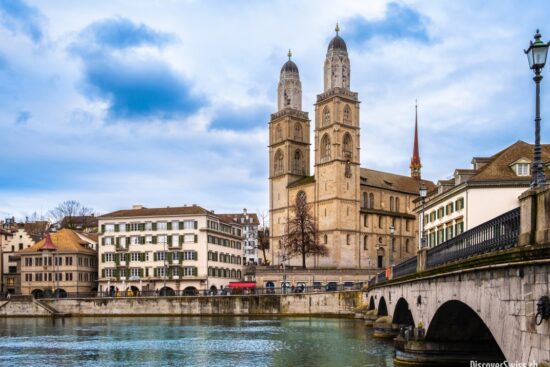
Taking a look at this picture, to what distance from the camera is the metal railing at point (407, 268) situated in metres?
37.7

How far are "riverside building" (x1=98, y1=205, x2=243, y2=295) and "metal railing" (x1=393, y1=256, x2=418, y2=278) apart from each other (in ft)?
223

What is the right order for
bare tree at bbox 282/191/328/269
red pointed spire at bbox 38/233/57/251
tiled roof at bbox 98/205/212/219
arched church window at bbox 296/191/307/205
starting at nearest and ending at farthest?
tiled roof at bbox 98/205/212/219, red pointed spire at bbox 38/233/57/251, bare tree at bbox 282/191/328/269, arched church window at bbox 296/191/307/205

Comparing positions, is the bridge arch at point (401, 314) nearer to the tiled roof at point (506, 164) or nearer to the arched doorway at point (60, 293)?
the tiled roof at point (506, 164)

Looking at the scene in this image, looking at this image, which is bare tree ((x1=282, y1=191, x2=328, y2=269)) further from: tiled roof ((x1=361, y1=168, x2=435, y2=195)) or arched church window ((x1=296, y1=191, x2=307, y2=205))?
tiled roof ((x1=361, y1=168, x2=435, y2=195))

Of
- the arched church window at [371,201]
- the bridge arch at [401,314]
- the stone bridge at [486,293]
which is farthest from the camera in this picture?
the arched church window at [371,201]

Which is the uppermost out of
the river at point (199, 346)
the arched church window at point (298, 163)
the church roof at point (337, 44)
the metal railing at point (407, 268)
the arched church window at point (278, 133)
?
the church roof at point (337, 44)

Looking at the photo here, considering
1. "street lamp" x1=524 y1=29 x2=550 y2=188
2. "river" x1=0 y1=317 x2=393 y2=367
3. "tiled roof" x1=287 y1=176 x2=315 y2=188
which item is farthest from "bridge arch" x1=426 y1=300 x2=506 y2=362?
"tiled roof" x1=287 y1=176 x2=315 y2=188

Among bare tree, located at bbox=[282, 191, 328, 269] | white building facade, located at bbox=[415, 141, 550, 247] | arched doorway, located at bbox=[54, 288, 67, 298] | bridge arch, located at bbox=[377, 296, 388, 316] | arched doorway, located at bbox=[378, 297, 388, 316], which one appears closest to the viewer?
bridge arch, located at bbox=[377, 296, 388, 316]

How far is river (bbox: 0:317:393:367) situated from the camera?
1622 inches

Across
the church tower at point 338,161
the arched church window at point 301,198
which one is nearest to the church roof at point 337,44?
the church tower at point 338,161

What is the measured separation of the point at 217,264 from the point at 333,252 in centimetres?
2091

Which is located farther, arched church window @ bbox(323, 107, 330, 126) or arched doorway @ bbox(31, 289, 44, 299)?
arched church window @ bbox(323, 107, 330, 126)

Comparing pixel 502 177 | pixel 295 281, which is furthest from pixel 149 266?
pixel 502 177

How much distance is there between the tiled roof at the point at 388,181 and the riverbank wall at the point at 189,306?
44.7m
